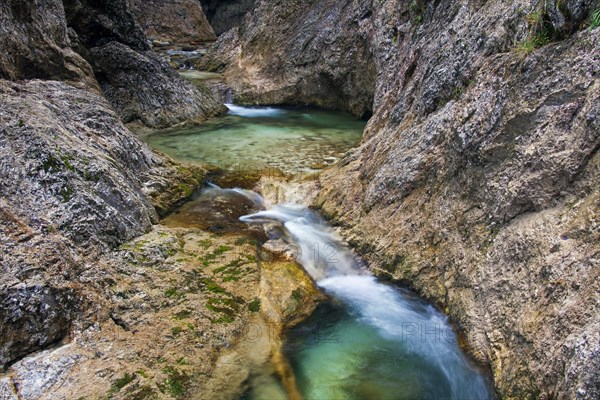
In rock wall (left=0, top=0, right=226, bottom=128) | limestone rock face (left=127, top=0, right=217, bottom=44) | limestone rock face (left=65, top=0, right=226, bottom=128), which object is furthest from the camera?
limestone rock face (left=127, top=0, right=217, bottom=44)

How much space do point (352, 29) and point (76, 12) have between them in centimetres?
918

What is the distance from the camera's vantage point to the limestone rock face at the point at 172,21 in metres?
30.6

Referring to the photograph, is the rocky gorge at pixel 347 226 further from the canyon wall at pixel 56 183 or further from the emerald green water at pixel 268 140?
the emerald green water at pixel 268 140

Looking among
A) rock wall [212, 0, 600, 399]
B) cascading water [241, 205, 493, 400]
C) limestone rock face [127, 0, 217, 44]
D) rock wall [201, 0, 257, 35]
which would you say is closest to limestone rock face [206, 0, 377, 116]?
rock wall [212, 0, 600, 399]

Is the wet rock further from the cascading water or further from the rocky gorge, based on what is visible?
the cascading water

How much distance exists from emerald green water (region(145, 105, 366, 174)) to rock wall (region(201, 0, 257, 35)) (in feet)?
79.5

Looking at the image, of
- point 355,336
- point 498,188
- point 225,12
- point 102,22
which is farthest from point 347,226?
point 225,12

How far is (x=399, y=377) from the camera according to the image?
528cm

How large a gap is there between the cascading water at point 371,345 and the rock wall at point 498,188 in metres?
0.28

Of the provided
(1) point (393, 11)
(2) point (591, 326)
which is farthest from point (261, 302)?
(1) point (393, 11)

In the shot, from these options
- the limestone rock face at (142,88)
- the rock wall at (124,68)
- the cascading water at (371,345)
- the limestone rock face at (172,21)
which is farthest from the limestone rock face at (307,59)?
the limestone rock face at (172,21)

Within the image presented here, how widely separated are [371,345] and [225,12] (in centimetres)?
3831

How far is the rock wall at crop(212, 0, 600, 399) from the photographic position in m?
4.16

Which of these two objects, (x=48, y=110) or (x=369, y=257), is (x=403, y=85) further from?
(x=48, y=110)
